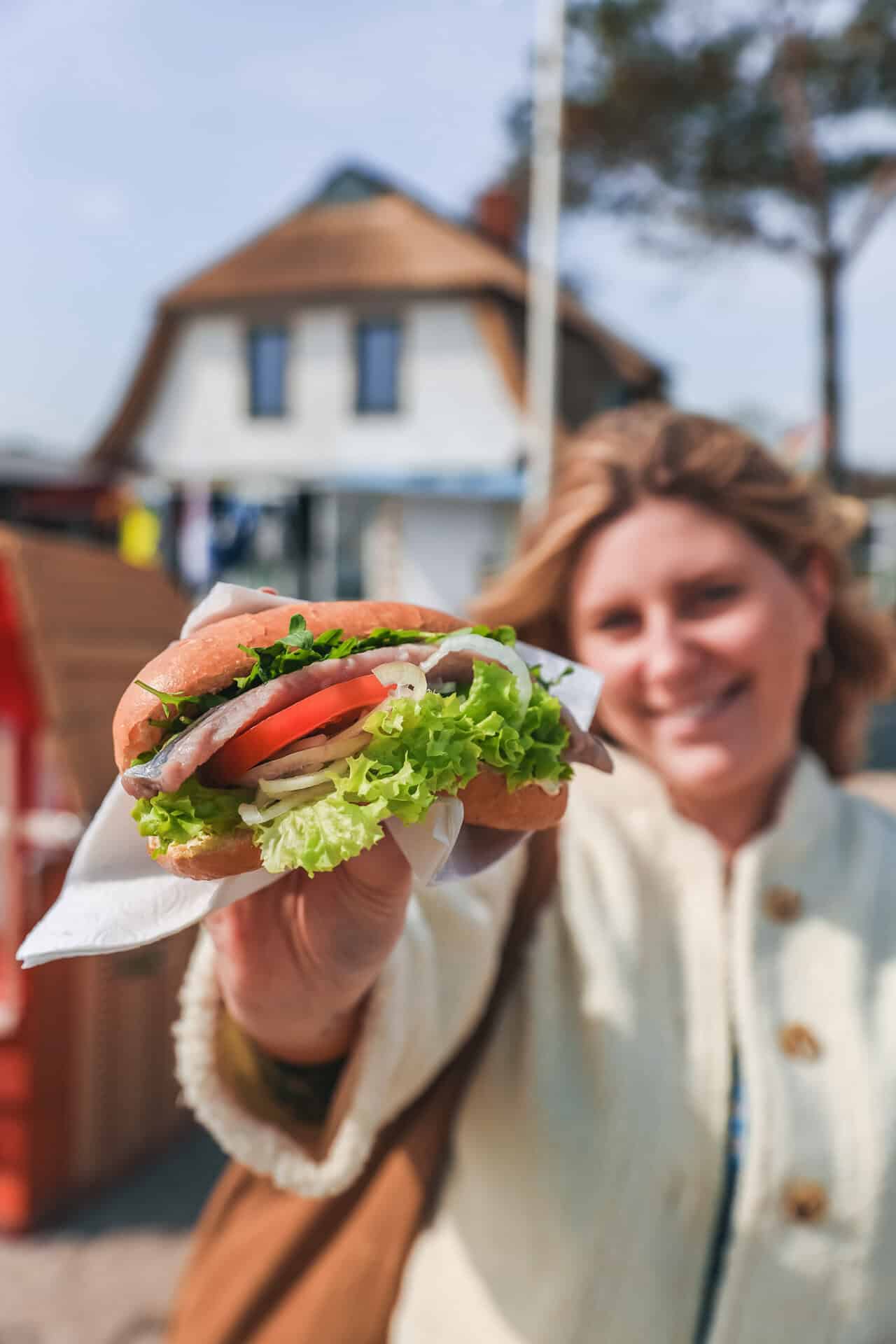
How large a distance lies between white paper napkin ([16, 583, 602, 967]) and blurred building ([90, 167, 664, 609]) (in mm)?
18717

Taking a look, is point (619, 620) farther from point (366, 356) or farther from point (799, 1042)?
point (366, 356)

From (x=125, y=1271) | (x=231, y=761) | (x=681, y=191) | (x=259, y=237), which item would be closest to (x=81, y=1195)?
(x=125, y=1271)

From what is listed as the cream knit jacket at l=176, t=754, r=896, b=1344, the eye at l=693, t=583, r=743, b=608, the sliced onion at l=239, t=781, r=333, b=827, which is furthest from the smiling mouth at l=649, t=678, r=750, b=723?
the sliced onion at l=239, t=781, r=333, b=827

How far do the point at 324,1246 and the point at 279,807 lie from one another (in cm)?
121

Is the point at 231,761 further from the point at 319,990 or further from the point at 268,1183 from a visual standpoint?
the point at 268,1183

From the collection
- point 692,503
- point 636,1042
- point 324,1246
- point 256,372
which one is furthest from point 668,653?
point 256,372

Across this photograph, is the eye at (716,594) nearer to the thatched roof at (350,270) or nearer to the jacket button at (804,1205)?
the jacket button at (804,1205)

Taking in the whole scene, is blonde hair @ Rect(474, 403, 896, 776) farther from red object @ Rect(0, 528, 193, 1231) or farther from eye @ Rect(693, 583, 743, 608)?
red object @ Rect(0, 528, 193, 1231)

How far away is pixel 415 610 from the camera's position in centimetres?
143

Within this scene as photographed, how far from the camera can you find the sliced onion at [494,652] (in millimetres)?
1365

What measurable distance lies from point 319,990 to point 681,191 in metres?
17.5

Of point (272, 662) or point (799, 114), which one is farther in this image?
point (799, 114)

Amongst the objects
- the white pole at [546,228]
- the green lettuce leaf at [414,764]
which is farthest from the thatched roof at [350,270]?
the green lettuce leaf at [414,764]

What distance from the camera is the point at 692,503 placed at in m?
2.35
